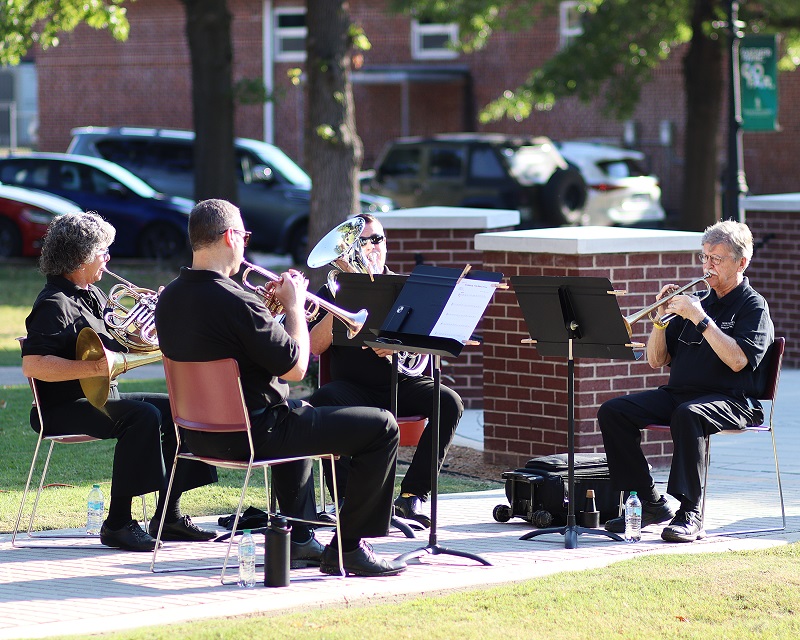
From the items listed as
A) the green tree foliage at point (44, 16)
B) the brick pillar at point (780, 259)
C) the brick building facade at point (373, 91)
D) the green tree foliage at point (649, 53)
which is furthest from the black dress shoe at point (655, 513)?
the brick building facade at point (373, 91)

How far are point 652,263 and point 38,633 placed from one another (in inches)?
186

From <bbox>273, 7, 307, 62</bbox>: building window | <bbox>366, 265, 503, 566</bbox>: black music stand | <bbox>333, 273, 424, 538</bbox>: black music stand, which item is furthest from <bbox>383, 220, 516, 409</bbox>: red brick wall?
<bbox>273, 7, 307, 62</bbox>: building window

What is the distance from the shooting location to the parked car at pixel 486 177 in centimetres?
2084

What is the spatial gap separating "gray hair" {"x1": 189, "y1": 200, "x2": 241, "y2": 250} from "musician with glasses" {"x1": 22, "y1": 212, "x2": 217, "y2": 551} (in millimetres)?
875

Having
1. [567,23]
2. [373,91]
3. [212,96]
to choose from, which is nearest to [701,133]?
[212,96]

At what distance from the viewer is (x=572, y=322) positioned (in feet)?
20.9

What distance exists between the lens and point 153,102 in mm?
32625

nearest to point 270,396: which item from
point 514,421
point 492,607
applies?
point 492,607

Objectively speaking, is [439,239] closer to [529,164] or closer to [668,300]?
[668,300]

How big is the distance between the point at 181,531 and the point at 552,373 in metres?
Result: 2.69

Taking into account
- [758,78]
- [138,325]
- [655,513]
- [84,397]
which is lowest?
[655,513]

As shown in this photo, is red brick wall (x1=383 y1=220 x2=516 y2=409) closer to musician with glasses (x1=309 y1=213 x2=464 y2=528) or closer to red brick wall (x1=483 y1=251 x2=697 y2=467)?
red brick wall (x1=483 y1=251 x2=697 y2=467)

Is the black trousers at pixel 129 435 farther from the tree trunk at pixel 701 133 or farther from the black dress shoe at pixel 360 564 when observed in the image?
the tree trunk at pixel 701 133

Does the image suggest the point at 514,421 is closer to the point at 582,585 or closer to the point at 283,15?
the point at 582,585
